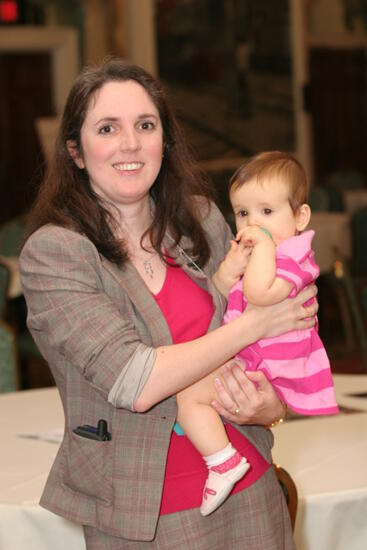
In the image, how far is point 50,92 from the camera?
1220cm

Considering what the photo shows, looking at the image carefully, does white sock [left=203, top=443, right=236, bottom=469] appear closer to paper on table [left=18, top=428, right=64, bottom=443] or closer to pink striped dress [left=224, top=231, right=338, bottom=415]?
pink striped dress [left=224, top=231, right=338, bottom=415]

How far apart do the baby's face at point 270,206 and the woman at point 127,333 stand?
0.16 metres

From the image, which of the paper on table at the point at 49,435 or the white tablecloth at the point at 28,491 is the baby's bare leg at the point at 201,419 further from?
the paper on table at the point at 49,435

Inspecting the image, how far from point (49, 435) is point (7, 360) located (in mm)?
784

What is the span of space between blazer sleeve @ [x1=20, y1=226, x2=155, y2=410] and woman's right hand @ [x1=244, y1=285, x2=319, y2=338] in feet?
0.80

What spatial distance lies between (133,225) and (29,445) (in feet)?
3.62

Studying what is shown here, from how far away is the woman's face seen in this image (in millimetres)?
2088

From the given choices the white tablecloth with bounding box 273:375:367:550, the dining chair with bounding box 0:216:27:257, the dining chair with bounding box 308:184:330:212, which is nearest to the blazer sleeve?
the white tablecloth with bounding box 273:375:367:550

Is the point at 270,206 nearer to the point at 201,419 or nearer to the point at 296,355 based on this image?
the point at 296,355


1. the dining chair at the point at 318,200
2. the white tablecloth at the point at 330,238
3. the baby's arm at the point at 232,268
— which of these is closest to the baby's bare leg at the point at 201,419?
the baby's arm at the point at 232,268

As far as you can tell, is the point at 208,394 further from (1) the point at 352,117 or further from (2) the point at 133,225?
(1) the point at 352,117

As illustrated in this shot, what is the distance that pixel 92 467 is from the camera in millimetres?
2037

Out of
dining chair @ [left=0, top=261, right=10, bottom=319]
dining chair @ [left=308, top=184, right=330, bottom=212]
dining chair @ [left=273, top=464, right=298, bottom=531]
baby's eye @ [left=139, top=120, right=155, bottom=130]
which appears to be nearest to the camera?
baby's eye @ [left=139, top=120, right=155, bottom=130]

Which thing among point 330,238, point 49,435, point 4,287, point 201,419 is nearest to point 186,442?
point 201,419
